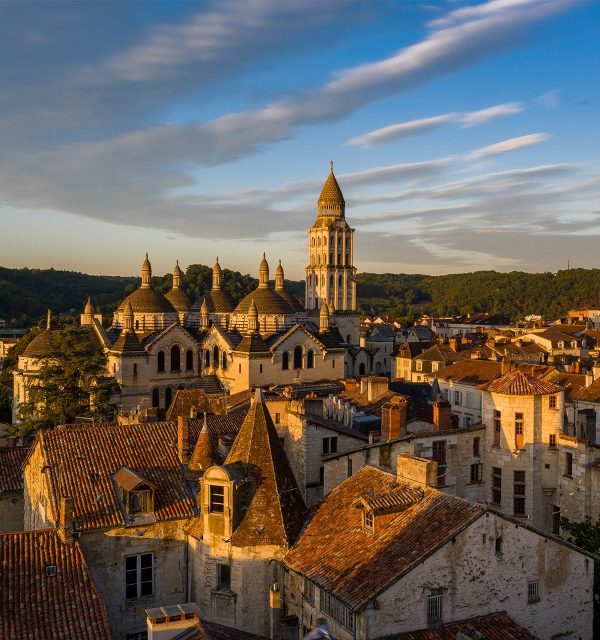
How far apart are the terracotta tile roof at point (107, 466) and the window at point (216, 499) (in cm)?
187

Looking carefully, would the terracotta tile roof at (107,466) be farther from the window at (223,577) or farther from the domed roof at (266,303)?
the domed roof at (266,303)

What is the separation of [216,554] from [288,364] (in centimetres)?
5250

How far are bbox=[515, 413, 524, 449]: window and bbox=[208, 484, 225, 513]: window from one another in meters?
14.7

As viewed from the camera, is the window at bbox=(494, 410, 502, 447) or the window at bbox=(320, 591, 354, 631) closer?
the window at bbox=(320, 591, 354, 631)

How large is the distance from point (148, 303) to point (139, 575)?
58.8 metres

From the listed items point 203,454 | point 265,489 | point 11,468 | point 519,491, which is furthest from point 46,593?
point 519,491

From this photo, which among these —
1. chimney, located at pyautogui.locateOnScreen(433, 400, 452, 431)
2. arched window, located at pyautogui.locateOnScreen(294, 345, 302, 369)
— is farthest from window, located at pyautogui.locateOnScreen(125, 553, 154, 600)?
arched window, located at pyautogui.locateOnScreen(294, 345, 302, 369)

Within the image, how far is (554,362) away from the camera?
7544cm

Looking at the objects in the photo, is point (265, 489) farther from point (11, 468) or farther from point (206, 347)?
point (206, 347)

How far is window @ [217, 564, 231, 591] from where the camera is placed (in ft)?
76.7

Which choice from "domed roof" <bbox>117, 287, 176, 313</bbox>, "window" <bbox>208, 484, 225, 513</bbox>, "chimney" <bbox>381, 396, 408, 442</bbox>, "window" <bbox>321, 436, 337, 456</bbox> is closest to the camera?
"window" <bbox>208, 484, 225, 513</bbox>

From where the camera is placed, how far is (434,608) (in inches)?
776

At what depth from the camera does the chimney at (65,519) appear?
2248 centimetres

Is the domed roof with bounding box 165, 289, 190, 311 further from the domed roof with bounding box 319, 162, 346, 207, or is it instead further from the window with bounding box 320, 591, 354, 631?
the window with bounding box 320, 591, 354, 631
